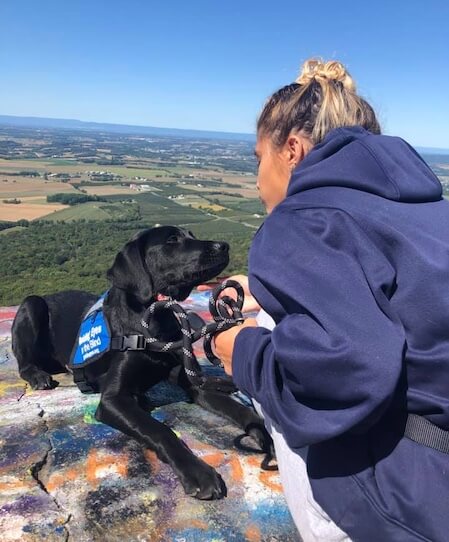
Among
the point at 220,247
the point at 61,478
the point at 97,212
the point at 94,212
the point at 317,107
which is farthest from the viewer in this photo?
the point at 94,212

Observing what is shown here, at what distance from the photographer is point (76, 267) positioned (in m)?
31.6

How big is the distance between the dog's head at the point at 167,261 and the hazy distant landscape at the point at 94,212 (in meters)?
11.6

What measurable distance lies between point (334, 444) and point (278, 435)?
40cm

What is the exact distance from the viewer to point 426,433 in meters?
1.63

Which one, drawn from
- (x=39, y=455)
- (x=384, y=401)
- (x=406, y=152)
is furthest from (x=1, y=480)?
(x=406, y=152)

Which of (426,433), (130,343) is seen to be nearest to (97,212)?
(130,343)

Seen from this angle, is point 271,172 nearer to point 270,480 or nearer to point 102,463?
point 270,480

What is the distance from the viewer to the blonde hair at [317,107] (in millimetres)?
2076

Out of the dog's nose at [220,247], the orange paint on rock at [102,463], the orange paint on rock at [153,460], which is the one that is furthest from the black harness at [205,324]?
the dog's nose at [220,247]

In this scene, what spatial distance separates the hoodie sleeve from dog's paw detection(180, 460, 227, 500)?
95 cm

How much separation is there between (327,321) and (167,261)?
262 centimetres

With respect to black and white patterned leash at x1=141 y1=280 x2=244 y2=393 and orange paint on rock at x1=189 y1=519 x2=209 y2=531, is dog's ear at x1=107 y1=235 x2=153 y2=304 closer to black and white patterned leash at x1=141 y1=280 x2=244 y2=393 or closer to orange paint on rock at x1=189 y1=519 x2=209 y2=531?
black and white patterned leash at x1=141 y1=280 x2=244 y2=393

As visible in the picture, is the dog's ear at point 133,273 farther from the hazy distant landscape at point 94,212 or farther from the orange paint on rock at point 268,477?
the hazy distant landscape at point 94,212

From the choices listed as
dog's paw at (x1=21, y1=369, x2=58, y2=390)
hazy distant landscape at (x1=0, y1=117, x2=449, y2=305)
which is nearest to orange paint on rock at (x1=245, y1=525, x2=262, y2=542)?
dog's paw at (x1=21, y1=369, x2=58, y2=390)
